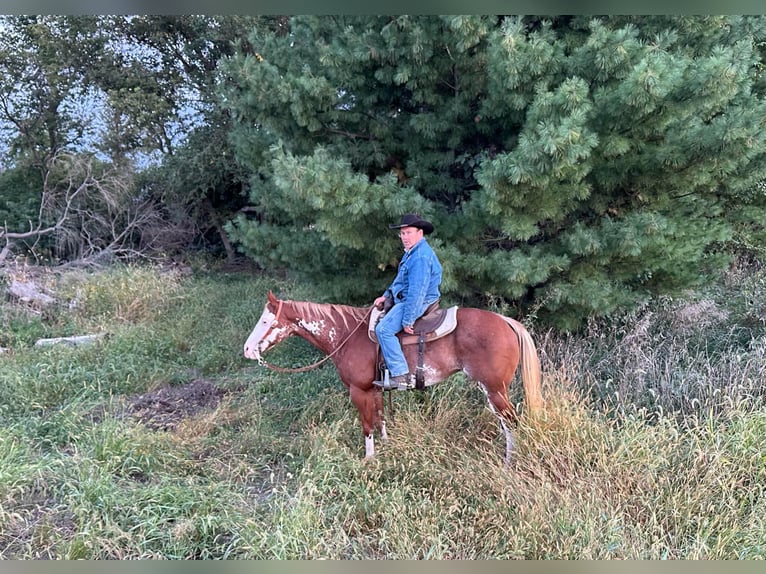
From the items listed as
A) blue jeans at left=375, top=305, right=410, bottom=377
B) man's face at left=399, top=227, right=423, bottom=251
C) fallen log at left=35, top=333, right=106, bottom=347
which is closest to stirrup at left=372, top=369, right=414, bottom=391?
blue jeans at left=375, top=305, right=410, bottom=377

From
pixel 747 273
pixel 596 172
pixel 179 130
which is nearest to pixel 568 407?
pixel 596 172

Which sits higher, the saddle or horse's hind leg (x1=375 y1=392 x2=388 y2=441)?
the saddle

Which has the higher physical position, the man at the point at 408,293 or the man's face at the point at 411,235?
the man's face at the point at 411,235

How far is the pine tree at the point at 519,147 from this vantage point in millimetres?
3793

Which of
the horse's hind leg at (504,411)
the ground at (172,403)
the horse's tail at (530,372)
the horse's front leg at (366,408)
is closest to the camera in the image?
the horse's hind leg at (504,411)

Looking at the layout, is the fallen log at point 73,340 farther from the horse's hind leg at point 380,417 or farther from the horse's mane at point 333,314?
the horse's hind leg at point 380,417

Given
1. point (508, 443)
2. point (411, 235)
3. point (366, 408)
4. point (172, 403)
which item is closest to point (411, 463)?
point (366, 408)

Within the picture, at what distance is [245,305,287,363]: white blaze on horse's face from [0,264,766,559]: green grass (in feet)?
2.99

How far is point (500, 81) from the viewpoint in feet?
13.4

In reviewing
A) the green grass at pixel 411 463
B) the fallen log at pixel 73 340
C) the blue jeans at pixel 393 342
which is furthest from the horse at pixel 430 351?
the fallen log at pixel 73 340

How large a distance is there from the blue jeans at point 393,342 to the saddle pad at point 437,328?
0.41 feet

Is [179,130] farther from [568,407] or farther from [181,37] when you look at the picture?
[568,407]

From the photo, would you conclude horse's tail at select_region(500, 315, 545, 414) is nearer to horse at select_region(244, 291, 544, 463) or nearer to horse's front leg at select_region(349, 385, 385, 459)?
horse at select_region(244, 291, 544, 463)

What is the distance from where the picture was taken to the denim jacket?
3562 mm
